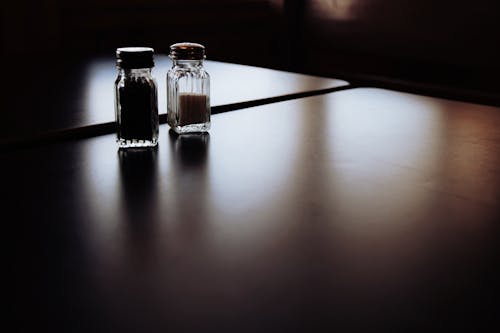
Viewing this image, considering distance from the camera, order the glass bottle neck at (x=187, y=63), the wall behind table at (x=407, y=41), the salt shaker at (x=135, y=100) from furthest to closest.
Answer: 1. the wall behind table at (x=407, y=41)
2. the glass bottle neck at (x=187, y=63)
3. the salt shaker at (x=135, y=100)

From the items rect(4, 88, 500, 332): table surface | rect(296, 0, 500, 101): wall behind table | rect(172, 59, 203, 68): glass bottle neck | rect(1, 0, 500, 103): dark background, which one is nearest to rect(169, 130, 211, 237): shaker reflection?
rect(4, 88, 500, 332): table surface

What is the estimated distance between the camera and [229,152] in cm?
90

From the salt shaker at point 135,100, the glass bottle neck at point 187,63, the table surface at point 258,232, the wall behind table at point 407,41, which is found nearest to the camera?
the table surface at point 258,232

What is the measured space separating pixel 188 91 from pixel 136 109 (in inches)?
5.7

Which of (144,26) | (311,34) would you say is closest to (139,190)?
(144,26)

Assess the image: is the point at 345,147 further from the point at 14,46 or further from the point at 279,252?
the point at 14,46

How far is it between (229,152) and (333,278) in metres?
0.42

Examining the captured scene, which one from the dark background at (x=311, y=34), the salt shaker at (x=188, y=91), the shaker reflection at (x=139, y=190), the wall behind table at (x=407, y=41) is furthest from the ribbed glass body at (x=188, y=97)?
the wall behind table at (x=407, y=41)

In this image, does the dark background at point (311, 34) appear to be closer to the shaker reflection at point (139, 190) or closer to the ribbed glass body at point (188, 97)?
the ribbed glass body at point (188, 97)

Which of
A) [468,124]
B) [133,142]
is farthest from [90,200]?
[468,124]

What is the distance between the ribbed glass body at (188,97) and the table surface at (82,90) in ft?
0.45

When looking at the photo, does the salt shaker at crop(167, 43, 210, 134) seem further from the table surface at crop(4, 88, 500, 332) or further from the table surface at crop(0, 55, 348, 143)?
the table surface at crop(0, 55, 348, 143)

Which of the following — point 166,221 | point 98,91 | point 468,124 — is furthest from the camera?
point 98,91

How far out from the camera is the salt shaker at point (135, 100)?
89 cm
